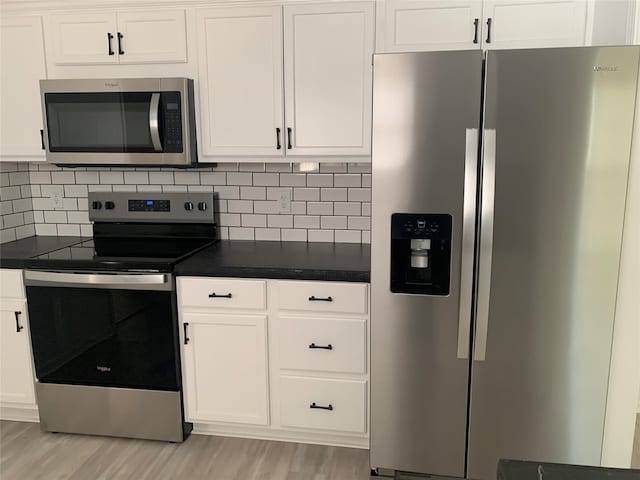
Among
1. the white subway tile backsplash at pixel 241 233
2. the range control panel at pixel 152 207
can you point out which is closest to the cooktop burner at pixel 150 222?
the range control panel at pixel 152 207

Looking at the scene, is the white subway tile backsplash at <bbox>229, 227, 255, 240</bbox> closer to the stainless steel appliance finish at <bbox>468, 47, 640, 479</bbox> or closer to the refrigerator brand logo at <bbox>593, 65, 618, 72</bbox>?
the stainless steel appliance finish at <bbox>468, 47, 640, 479</bbox>

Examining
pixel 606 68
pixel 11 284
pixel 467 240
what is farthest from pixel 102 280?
pixel 606 68

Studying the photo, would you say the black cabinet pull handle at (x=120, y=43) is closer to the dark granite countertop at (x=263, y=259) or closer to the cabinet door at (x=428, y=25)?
the dark granite countertop at (x=263, y=259)

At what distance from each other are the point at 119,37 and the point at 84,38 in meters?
0.19

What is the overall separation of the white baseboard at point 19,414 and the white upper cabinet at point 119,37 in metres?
1.87

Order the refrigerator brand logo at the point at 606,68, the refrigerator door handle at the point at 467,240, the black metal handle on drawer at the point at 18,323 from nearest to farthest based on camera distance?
the refrigerator brand logo at the point at 606,68, the refrigerator door handle at the point at 467,240, the black metal handle on drawer at the point at 18,323

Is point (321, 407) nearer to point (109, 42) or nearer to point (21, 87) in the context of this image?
point (109, 42)

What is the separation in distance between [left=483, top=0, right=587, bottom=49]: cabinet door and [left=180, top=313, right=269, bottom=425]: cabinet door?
170 centimetres

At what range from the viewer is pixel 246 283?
2.49 m

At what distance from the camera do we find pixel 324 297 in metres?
2.45

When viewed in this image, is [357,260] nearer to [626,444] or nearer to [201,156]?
[201,156]

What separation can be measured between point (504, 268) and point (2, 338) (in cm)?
249

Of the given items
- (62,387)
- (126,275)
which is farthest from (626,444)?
(62,387)

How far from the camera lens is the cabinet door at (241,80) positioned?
2598 millimetres
